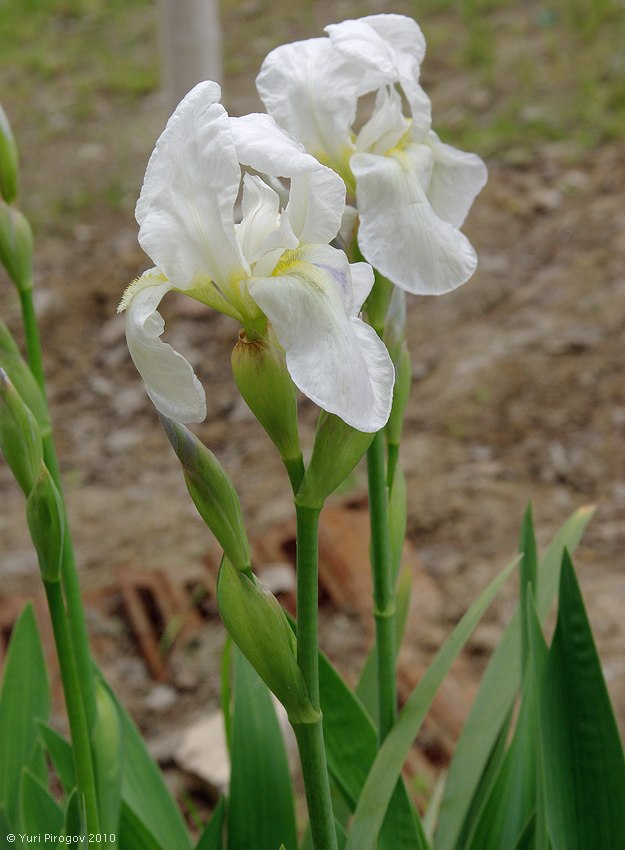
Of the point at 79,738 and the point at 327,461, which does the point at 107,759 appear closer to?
the point at 79,738

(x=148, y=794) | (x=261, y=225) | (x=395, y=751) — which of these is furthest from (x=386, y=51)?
(x=148, y=794)

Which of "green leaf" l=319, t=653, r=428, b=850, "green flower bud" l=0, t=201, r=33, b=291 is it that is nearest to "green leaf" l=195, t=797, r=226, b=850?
"green leaf" l=319, t=653, r=428, b=850

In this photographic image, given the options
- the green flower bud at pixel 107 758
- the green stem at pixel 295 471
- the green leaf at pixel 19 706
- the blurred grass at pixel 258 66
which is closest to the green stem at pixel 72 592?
the green flower bud at pixel 107 758

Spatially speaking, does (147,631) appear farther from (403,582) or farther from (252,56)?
(252,56)

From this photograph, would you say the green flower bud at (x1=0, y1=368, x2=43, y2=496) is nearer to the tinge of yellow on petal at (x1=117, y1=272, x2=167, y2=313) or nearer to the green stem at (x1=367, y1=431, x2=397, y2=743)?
the tinge of yellow on petal at (x1=117, y1=272, x2=167, y2=313)

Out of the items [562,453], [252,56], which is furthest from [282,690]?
[252,56]
